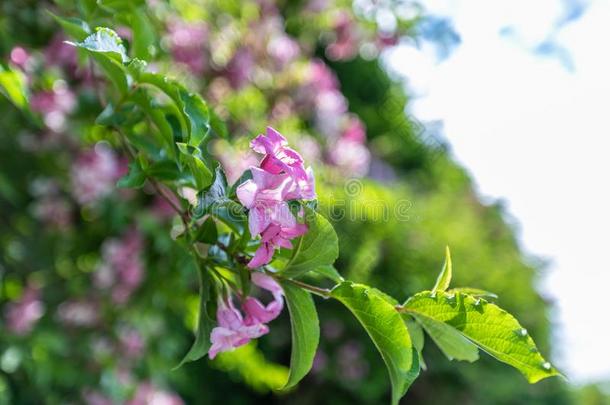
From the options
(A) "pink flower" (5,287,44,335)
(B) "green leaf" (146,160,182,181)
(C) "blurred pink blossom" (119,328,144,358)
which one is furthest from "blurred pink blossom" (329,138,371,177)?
(B) "green leaf" (146,160,182,181)

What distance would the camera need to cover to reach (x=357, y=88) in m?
7.41

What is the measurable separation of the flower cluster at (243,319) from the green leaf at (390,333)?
0.09 meters

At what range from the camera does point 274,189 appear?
0.51 m

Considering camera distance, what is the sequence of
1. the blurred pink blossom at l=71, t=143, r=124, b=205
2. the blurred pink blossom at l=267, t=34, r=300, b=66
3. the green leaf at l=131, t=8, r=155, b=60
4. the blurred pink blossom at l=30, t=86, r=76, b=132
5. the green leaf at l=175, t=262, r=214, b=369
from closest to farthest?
1. the green leaf at l=175, t=262, r=214, b=369
2. the green leaf at l=131, t=8, r=155, b=60
3. the blurred pink blossom at l=30, t=86, r=76, b=132
4. the blurred pink blossom at l=71, t=143, r=124, b=205
5. the blurred pink blossom at l=267, t=34, r=300, b=66

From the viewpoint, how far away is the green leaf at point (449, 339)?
0.55 metres

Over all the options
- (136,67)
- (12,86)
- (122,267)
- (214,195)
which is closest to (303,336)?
(214,195)

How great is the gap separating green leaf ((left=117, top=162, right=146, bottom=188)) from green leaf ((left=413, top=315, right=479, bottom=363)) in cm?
27

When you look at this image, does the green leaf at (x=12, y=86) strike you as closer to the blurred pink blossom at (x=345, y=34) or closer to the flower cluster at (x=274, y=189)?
the flower cluster at (x=274, y=189)

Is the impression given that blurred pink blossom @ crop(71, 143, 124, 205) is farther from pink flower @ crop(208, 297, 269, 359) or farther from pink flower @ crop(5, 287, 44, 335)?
pink flower @ crop(208, 297, 269, 359)

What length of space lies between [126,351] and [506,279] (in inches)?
134

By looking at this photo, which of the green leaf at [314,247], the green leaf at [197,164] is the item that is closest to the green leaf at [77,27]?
the green leaf at [197,164]

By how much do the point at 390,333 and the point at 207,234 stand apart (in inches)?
7.0

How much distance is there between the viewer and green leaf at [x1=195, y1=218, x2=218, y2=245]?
599 millimetres

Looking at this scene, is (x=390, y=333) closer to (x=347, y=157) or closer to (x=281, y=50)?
(x=281, y=50)
